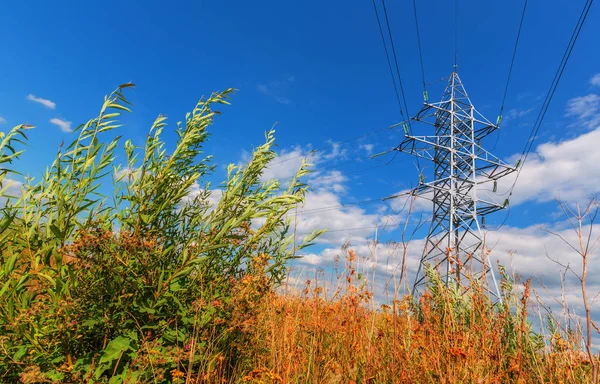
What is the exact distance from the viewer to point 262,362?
9.04 feet

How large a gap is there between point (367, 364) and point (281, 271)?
1.22 metres

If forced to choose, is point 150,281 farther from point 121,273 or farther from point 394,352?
point 394,352

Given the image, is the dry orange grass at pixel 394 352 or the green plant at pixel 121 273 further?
the dry orange grass at pixel 394 352

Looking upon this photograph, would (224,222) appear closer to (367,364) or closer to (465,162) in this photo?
(367,364)

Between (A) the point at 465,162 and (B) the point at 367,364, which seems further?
(A) the point at 465,162

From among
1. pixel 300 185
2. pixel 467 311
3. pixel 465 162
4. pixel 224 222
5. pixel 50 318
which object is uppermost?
pixel 465 162

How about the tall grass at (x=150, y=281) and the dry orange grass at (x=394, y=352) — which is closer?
the tall grass at (x=150, y=281)

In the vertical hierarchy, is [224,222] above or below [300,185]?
below

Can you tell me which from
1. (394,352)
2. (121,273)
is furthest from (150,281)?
(394,352)

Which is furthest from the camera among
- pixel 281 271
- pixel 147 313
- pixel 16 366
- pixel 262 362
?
pixel 262 362

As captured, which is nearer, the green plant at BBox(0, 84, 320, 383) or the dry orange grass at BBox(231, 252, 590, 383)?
the green plant at BBox(0, 84, 320, 383)

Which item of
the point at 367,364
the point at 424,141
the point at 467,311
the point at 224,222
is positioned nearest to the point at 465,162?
the point at 424,141

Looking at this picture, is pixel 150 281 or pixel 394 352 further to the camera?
pixel 394 352

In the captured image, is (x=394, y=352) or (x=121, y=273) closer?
(x=121, y=273)
